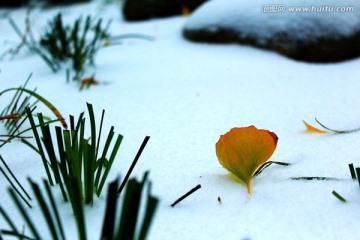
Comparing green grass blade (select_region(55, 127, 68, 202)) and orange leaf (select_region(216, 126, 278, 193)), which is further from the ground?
green grass blade (select_region(55, 127, 68, 202))

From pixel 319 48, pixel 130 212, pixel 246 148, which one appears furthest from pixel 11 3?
pixel 130 212

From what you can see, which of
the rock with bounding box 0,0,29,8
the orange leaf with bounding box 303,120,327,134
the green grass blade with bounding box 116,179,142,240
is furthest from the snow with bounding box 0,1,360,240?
the rock with bounding box 0,0,29,8

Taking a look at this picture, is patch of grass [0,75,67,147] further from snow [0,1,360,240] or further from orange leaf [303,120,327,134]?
orange leaf [303,120,327,134]

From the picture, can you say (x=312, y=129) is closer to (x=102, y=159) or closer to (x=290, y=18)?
(x=102, y=159)

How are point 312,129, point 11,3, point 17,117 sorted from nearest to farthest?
point 17,117
point 312,129
point 11,3

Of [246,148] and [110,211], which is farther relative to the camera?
[246,148]
